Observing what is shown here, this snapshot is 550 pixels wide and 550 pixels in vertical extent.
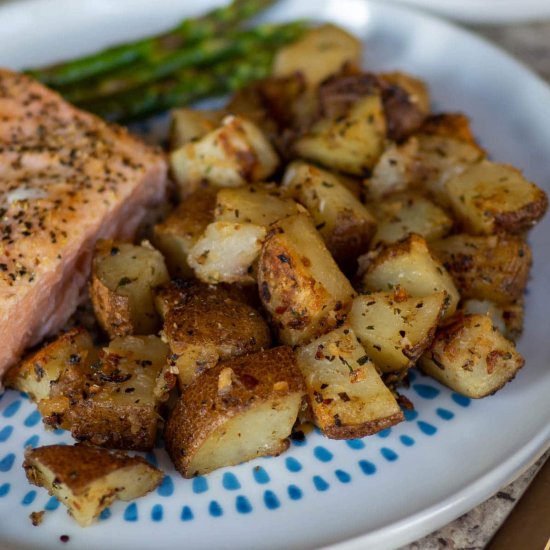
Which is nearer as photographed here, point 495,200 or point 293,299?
point 293,299

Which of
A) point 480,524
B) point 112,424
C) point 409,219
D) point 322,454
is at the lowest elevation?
point 480,524

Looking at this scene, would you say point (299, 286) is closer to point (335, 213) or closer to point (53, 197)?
point (335, 213)

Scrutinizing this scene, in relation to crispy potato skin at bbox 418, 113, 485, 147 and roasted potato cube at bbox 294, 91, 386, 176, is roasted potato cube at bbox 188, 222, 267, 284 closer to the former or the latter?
roasted potato cube at bbox 294, 91, 386, 176

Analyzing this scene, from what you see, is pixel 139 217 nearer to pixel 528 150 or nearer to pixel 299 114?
pixel 299 114

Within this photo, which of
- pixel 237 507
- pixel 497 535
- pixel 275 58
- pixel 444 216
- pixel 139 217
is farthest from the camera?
pixel 275 58

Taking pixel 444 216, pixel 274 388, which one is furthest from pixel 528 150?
pixel 274 388

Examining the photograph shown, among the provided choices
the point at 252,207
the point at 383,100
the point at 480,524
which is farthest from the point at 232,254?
the point at 383,100
